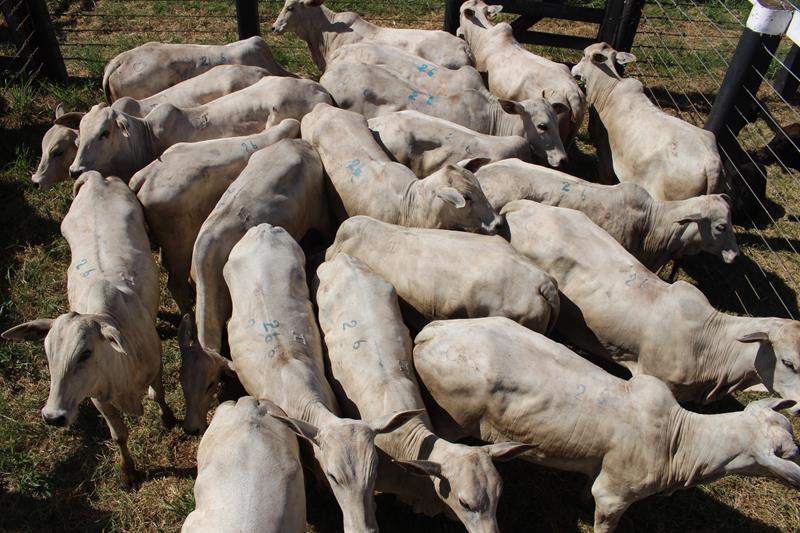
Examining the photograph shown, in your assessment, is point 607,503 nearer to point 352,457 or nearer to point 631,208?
point 352,457

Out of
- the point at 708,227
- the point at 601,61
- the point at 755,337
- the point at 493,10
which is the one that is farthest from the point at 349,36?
the point at 755,337

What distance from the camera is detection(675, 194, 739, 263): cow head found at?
283 inches

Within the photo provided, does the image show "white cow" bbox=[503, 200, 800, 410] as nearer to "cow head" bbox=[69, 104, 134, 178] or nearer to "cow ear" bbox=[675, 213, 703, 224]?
"cow ear" bbox=[675, 213, 703, 224]

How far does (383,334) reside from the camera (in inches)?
225

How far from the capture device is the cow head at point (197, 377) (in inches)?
225

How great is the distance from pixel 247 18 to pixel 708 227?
21.7 ft

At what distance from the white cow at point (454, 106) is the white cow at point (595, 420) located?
3512 millimetres

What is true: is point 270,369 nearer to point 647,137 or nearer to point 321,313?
point 321,313

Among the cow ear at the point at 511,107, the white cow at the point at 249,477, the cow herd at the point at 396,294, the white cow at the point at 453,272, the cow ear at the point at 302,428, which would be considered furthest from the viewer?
the cow ear at the point at 511,107

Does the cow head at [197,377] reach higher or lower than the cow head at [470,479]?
lower

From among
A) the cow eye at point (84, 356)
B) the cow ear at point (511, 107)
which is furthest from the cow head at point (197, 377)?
the cow ear at point (511, 107)

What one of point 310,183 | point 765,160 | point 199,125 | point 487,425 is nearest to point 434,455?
point 487,425

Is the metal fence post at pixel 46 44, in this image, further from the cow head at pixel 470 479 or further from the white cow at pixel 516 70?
the cow head at pixel 470 479

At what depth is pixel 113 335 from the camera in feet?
17.1
